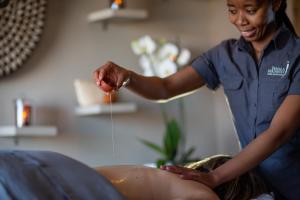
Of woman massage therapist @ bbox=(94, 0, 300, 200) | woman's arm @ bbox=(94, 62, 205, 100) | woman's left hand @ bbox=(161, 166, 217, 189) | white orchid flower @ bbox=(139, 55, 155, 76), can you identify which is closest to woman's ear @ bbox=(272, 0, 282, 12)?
woman massage therapist @ bbox=(94, 0, 300, 200)

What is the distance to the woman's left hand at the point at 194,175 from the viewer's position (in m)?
1.23

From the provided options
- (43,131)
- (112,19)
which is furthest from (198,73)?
(112,19)

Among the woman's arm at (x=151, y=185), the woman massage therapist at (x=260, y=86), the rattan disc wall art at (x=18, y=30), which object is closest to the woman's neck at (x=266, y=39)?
the woman massage therapist at (x=260, y=86)

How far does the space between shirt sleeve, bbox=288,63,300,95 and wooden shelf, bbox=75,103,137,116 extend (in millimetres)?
2002

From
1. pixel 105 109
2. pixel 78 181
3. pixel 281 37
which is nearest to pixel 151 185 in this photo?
pixel 78 181

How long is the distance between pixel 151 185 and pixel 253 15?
0.53 metres

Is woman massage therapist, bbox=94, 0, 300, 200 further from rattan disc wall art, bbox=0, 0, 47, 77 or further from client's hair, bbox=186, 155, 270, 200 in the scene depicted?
rattan disc wall art, bbox=0, 0, 47, 77

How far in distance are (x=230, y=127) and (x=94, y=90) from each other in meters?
1.10

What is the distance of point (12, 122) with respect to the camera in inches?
132

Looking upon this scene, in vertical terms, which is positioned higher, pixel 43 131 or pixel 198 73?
pixel 198 73

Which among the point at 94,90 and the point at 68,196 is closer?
the point at 68,196

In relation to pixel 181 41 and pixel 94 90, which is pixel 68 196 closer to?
pixel 94 90

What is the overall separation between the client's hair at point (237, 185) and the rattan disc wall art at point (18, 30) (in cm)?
209

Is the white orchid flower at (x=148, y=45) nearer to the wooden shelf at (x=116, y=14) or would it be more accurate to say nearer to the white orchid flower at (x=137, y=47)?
the white orchid flower at (x=137, y=47)
